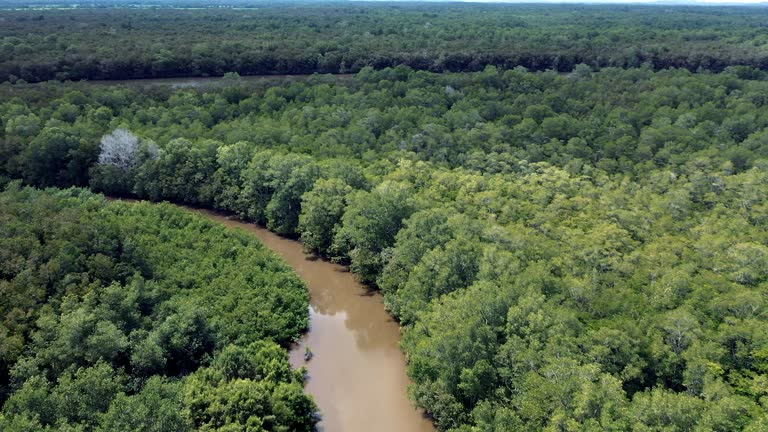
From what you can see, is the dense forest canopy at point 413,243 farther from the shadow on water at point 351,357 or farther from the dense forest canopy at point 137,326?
the shadow on water at point 351,357

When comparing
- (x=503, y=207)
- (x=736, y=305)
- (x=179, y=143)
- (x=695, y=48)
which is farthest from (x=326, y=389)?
→ (x=695, y=48)

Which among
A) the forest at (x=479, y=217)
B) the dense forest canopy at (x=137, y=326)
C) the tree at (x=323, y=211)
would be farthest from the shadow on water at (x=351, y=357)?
the dense forest canopy at (x=137, y=326)

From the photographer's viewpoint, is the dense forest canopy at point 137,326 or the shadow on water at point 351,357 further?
the shadow on water at point 351,357

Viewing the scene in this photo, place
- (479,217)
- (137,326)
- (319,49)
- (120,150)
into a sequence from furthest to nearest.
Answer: (319,49)
(120,150)
(479,217)
(137,326)

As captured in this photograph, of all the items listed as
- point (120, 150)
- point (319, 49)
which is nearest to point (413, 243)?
point (120, 150)

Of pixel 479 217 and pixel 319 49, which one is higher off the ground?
pixel 319 49

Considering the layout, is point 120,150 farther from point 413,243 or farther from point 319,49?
point 319,49
